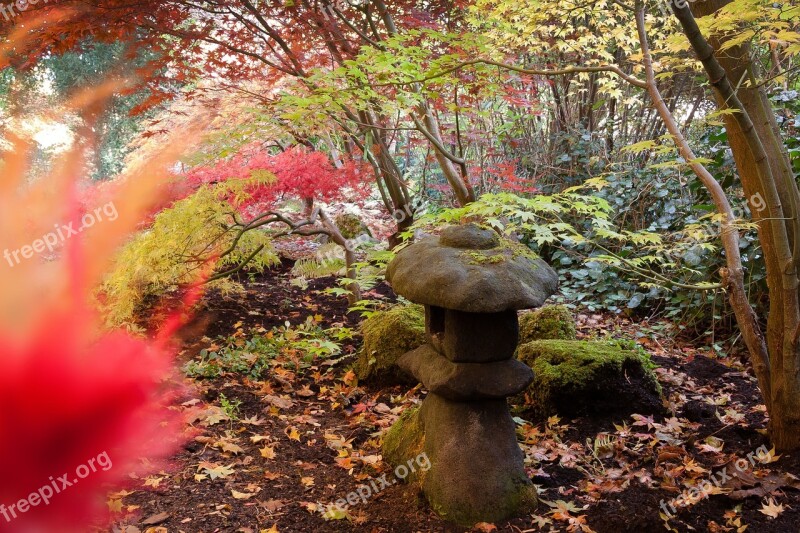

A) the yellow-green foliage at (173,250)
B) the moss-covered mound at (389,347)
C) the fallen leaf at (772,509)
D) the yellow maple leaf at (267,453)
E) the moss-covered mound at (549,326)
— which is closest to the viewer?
the fallen leaf at (772,509)

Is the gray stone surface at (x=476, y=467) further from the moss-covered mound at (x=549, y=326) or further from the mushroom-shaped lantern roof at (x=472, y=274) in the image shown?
the moss-covered mound at (x=549, y=326)

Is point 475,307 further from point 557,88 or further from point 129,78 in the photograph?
point 129,78

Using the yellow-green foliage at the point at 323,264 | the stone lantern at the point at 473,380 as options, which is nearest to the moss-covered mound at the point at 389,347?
the stone lantern at the point at 473,380

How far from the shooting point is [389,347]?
4.16 metres

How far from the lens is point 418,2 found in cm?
567

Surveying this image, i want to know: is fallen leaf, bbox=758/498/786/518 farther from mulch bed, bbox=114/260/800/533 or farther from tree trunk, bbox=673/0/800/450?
tree trunk, bbox=673/0/800/450

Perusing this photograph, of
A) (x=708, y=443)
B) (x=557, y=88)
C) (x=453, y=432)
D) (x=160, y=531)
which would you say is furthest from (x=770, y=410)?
(x=557, y=88)

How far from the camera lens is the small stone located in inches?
96.0

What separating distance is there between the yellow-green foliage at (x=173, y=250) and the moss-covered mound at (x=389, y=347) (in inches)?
67.7

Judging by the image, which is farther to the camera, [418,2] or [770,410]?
[418,2]

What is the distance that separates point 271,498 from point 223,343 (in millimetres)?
2448

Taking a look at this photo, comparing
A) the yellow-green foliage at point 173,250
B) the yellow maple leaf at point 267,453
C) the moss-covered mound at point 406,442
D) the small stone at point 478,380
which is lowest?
the moss-covered mound at point 406,442

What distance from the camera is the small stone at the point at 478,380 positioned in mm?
2438

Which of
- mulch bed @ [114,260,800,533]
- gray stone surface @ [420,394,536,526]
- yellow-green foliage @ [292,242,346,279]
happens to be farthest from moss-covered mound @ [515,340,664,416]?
yellow-green foliage @ [292,242,346,279]
